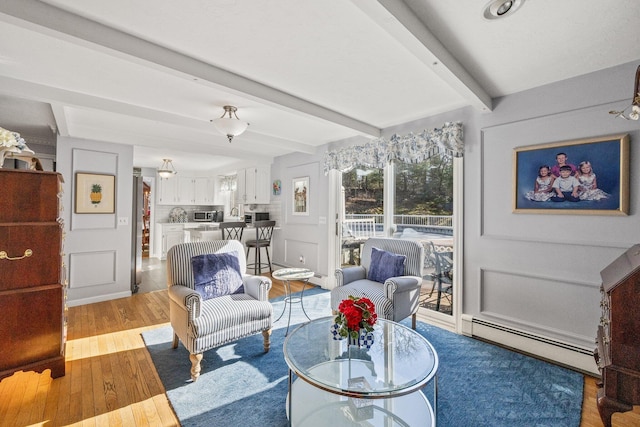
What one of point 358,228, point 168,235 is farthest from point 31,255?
point 168,235

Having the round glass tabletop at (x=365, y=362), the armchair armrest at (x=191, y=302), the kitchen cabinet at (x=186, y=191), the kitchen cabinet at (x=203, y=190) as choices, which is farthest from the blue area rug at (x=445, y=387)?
the kitchen cabinet at (x=203, y=190)

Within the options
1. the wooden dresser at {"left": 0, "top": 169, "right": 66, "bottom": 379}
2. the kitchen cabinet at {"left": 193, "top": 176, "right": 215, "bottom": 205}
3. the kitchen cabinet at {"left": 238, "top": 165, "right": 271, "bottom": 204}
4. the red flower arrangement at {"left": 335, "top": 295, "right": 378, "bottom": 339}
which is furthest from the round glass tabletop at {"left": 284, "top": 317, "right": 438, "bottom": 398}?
the kitchen cabinet at {"left": 193, "top": 176, "right": 215, "bottom": 205}

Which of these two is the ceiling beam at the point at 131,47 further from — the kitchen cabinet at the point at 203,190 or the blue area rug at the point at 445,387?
the kitchen cabinet at the point at 203,190

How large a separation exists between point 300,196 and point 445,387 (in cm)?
373

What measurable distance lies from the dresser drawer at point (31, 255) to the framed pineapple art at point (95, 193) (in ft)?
7.15

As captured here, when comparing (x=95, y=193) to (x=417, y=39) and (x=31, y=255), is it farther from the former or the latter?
(x=417, y=39)

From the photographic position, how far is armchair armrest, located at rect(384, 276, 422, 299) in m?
2.68

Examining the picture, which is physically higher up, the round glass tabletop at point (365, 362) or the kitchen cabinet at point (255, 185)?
the kitchen cabinet at point (255, 185)

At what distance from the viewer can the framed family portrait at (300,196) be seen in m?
5.07

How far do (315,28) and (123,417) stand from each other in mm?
2650

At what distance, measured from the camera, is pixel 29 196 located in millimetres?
2051

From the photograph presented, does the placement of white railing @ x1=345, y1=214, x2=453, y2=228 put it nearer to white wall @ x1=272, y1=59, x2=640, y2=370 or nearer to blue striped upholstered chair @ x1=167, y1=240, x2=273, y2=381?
white wall @ x1=272, y1=59, x2=640, y2=370

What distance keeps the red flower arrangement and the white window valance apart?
6.79ft

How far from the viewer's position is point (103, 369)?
2301mm
